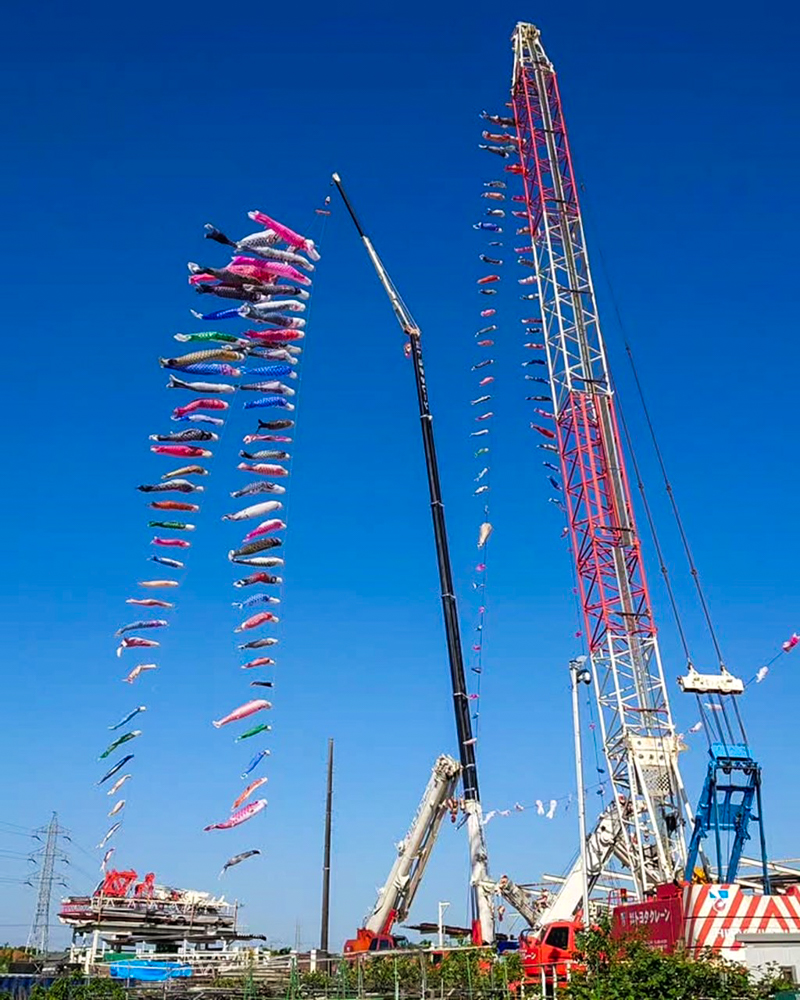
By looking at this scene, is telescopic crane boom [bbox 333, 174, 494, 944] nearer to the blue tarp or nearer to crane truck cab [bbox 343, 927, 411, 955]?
crane truck cab [bbox 343, 927, 411, 955]

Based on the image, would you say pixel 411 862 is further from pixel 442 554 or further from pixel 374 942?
pixel 442 554

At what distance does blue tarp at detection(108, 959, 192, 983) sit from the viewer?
38625 millimetres

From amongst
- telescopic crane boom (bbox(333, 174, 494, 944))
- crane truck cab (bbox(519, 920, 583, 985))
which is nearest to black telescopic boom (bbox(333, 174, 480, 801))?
telescopic crane boom (bbox(333, 174, 494, 944))

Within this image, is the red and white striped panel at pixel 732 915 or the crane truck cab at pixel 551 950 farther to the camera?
the crane truck cab at pixel 551 950

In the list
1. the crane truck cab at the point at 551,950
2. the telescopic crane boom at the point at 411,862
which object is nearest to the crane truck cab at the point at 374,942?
the telescopic crane boom at the point at 411,862

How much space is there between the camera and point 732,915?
963 inches

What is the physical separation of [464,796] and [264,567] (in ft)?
39.8

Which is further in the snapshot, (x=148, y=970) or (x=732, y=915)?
(x=148, y=970)

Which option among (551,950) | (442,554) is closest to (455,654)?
(442,554)

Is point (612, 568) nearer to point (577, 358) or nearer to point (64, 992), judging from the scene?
point (577, 358)

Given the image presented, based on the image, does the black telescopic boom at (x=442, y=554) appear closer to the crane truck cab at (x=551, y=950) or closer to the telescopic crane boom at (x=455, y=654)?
the telescopic crane boom at (x=455, y=654)

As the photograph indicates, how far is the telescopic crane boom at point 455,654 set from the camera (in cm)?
3916

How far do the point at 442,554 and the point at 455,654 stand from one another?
488cm

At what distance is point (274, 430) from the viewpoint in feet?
130
